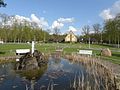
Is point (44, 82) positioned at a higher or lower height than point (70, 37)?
lower

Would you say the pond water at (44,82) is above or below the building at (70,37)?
below

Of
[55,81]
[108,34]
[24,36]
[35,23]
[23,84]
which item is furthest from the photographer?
[35,23]

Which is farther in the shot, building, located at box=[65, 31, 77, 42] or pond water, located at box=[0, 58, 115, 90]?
building, located at box=[65, 31, 77, 42]

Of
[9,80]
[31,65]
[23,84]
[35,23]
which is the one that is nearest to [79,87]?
[23,84]

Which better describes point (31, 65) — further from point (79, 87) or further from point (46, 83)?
point (79, 87)

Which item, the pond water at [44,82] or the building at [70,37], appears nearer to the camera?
the pond water at [44,82]

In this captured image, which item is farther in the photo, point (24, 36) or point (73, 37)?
point (73, 37)

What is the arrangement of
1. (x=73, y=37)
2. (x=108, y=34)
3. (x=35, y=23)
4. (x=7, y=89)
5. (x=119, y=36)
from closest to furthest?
(x=7, y=89) < (x=119, y=36) < (x=108, y=34) < (x=35, y=23) < (x=73, y=37)

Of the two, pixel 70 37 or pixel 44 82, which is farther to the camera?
pixel 70 37

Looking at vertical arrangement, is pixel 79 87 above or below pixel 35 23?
below

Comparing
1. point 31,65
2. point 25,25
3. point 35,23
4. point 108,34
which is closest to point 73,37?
point 35,23

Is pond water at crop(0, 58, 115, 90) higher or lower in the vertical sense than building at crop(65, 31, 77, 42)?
lower

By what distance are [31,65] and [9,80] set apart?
18.8ft

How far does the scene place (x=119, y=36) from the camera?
259 feet
